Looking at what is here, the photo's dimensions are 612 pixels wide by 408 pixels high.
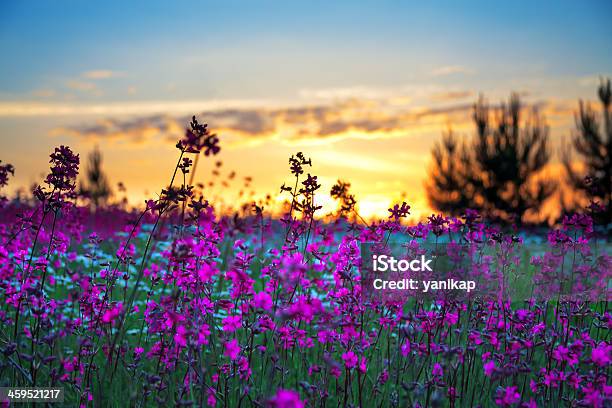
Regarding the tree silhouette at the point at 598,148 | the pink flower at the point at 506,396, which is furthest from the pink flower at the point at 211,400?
the tree silhouette at the point at 598,148

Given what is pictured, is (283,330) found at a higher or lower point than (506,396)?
higher

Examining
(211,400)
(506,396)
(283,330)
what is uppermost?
(283,330)

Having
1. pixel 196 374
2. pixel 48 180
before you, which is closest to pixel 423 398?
pixel 196 374

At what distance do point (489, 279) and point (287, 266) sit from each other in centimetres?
327

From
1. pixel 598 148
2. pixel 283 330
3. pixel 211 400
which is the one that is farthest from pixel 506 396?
pixel 598 148

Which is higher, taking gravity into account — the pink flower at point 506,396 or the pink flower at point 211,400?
the pink flower at point 506,396

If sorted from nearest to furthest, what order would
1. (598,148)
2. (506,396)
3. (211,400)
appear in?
(506,396) → (211,400) → (598,148)

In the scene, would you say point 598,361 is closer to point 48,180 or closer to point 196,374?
point 196,374

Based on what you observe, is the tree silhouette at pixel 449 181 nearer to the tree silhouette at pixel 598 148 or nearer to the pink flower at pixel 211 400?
the tree silhouette at pixel 598 148

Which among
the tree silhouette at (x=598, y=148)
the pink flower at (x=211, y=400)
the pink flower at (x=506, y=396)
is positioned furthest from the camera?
the tree silhouette at (x=598, y=148)

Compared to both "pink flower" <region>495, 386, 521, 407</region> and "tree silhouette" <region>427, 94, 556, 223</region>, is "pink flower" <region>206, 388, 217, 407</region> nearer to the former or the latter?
"pink flower" <region>495, 386, 521, 407</region>

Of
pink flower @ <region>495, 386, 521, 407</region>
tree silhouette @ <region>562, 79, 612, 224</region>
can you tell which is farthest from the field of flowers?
tree silhouette @ <region>562, 79, 612, 224</region>

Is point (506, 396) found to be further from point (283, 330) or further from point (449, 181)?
point (449, 181)

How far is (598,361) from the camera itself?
3.61 meters
